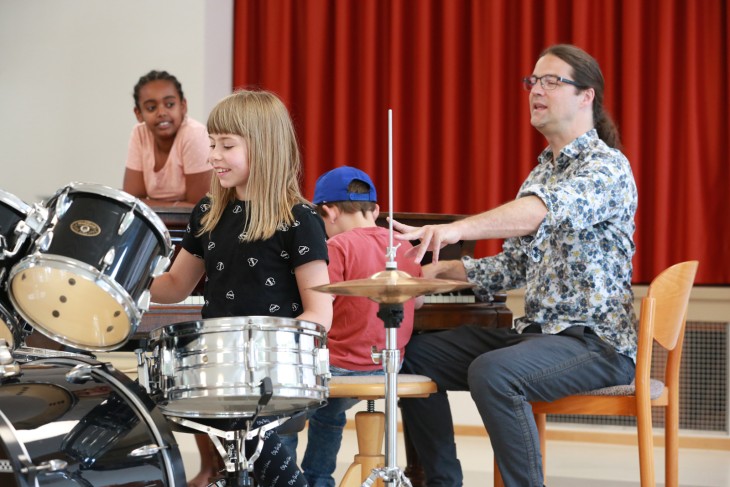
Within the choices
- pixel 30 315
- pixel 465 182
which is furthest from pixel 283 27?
pixel 30 315

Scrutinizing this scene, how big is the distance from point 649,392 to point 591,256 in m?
0.37

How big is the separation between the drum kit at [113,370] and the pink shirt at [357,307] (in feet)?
2.26

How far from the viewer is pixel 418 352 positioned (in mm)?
2732

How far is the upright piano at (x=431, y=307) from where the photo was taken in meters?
2.80

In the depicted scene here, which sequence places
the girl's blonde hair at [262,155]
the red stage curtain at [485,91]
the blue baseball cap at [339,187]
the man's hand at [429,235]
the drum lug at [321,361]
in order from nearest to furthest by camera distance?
the drum lug at [321,361], the man's hand at [429,235], the girl's blonde hair at [262,155], the blue baseball cap at [339,187], the red stage curtain at [485,91]

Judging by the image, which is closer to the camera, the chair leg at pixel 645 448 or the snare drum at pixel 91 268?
the snare drum at pixel 91 268

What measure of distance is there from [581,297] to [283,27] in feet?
9.16

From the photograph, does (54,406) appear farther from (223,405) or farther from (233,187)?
(233,187)

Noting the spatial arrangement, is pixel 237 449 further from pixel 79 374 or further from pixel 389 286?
pixel 389 286

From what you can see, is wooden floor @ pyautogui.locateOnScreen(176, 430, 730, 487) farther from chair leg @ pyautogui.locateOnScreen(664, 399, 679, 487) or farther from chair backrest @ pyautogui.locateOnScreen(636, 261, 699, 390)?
chair backrest @ pyautogui.locateOnScreen(636, 261, 699, 390)

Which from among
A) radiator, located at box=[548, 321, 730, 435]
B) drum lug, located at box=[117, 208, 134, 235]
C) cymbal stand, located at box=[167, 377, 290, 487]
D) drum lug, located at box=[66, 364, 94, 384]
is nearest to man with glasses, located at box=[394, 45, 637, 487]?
cymbal stand, located at box=[167, 377, 290, 487]

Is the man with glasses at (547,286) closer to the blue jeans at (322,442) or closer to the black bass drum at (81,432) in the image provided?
the blue jeans at (322,442)

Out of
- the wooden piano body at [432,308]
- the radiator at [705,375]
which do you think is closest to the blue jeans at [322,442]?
the wooden piano body at [432,308]

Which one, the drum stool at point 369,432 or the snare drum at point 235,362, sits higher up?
the snare drum at point 235,362
